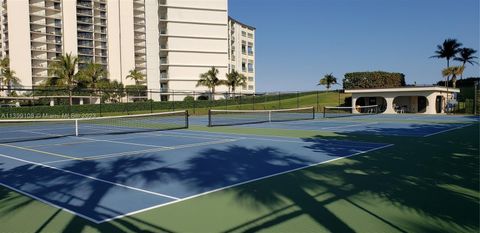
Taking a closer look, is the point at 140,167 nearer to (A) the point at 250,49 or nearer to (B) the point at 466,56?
(B) the point at 466,56

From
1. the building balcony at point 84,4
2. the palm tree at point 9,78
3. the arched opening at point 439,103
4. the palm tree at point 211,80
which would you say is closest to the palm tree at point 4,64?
the palm tree at point 9,78

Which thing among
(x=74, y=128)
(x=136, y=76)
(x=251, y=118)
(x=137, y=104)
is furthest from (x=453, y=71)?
(x=136, y=76)

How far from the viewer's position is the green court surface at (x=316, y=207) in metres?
5.70

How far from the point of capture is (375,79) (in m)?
56.2

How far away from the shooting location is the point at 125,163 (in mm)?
11344

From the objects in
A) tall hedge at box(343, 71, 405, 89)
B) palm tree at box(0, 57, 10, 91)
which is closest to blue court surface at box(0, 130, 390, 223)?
tall hedge at box(343, 71, 405, 89)

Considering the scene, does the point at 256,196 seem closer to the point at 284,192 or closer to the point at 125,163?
the point at 284,192

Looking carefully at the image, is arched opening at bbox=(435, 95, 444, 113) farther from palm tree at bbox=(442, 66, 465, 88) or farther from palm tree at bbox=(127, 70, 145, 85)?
palm tree at bbox=(127, 70, 145, 85)

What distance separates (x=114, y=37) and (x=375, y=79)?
224 ft

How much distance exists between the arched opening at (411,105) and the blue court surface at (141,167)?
110 ft

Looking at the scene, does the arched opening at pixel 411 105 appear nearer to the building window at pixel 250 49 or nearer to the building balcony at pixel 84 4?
the building window at pixel 250 49

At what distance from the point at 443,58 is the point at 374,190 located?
189ft

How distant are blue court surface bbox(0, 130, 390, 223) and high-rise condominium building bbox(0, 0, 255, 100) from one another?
7036cm

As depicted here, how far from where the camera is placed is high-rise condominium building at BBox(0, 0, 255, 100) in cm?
8531
